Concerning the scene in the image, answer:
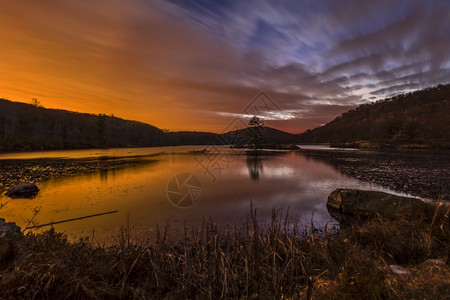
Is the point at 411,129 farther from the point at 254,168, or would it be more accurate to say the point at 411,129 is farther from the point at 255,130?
the point at 254,168

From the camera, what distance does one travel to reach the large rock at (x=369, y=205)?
8.11 m

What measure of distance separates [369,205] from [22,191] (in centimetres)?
2265

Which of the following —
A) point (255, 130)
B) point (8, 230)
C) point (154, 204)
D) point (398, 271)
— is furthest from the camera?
point (255, 130)

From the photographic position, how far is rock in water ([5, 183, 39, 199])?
13617mm

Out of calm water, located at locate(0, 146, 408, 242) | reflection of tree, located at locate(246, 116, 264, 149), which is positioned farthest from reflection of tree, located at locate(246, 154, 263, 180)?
reflection of tree, located at locate(246, 116, 264, 149)

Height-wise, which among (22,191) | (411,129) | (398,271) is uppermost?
(411,129)

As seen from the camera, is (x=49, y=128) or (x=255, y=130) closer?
(x=255, y=130)

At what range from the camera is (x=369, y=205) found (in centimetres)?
966

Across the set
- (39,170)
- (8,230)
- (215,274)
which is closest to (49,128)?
(39,170)

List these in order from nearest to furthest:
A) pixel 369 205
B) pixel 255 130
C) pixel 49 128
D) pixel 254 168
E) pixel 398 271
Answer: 1. pixel 398 271
2. pixel 369 205
3. pixel 254 168
4. pixel 255 130
5. pixel 49 128

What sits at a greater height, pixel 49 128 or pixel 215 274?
pixel 49 128

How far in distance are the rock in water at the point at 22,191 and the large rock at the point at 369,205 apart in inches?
803

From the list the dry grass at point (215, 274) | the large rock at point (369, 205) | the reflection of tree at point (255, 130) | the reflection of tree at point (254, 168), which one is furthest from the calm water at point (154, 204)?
the reflection of tree at point (255, 130)

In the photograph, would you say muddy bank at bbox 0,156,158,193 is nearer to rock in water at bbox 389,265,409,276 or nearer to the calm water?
the calm water
